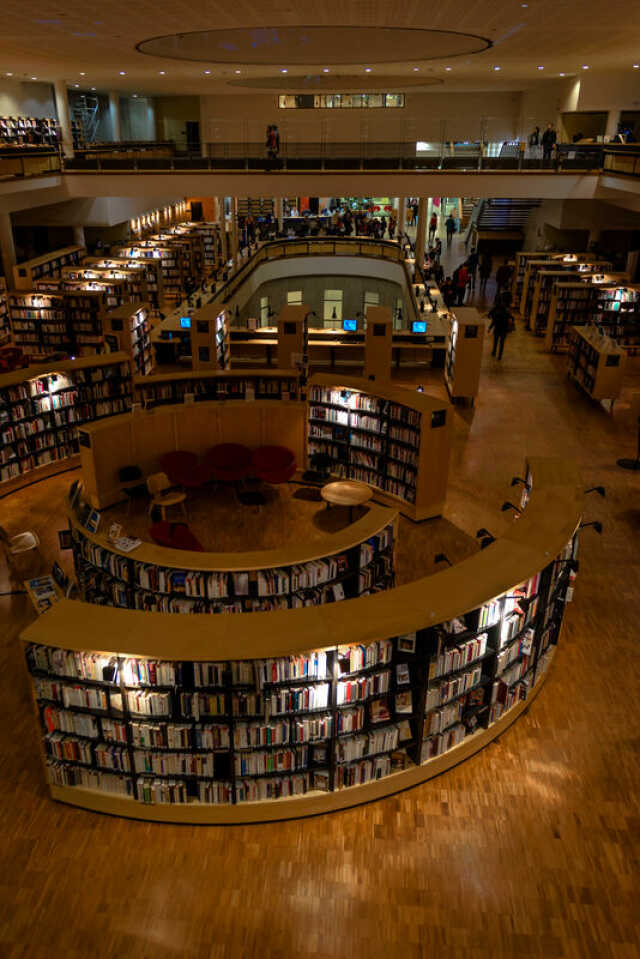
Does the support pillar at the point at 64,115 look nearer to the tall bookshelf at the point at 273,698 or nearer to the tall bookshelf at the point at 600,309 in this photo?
the tall bookshelf at the point at 600,309

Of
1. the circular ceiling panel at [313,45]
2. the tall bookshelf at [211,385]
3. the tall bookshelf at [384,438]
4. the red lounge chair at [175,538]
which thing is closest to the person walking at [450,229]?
the circular ceiling panel at [313,45]

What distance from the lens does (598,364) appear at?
1349cm

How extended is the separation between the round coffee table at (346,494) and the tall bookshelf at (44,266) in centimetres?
1262

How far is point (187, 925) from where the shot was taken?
4.57m

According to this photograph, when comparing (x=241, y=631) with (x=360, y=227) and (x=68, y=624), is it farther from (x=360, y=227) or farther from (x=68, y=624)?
(x=360, y=227)

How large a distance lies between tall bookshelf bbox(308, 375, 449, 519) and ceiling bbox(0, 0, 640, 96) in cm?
538

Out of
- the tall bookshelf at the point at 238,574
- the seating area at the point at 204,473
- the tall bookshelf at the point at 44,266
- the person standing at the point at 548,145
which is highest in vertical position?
the person standing at the point at 548,145

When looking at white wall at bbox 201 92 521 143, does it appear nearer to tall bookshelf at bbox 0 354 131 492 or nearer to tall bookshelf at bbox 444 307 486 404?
tall bookshelf at bbox 444 307 486 404

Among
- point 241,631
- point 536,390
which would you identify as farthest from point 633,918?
point 536,390

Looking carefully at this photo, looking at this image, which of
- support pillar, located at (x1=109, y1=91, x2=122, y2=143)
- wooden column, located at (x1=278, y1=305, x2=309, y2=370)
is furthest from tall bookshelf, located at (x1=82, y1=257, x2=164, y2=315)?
support pillar, located at (x1=109, y1=91, x2=122, y2=143)

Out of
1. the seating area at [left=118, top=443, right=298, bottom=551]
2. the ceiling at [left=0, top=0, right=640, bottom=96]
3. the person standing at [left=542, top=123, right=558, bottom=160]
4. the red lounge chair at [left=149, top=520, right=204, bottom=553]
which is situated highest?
the ceiling at [left=0, top=0, right=640, bottom=96]

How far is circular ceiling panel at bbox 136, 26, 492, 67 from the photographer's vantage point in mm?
15422

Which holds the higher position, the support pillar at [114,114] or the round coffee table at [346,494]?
the support pillar at [114,114]

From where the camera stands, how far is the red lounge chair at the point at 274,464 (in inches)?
388
